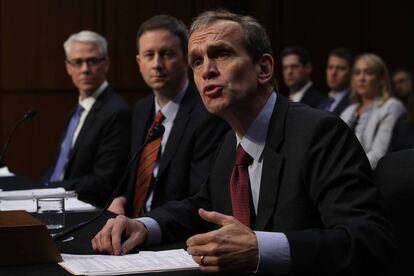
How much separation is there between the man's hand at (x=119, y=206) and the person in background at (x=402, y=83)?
18.4 ft

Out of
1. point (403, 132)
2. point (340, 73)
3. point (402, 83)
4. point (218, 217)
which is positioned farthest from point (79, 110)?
point (402, 83)

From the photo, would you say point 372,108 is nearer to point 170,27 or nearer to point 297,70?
point 297,70

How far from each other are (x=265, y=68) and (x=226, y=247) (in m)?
0.69

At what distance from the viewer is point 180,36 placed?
3949 mm

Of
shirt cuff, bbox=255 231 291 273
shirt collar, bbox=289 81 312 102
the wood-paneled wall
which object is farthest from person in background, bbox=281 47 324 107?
shirt cuff, bbox=255 231 291 273

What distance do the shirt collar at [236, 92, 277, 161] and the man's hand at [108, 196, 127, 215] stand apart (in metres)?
1.61

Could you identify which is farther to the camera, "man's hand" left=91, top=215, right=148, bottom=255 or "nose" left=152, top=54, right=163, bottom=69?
"nose" left=152, top=54, right=163, bottom=69

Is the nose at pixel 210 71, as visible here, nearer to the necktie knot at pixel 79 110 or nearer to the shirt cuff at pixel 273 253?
the shirt cuff at pixel 273 253

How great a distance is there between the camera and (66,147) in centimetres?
491

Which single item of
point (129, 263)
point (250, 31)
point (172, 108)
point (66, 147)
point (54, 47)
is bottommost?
point (66, 147)

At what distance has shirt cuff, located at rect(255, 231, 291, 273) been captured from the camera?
182cm

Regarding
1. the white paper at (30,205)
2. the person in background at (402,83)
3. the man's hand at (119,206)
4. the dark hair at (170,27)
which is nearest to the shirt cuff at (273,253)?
the white paper at (30,205)

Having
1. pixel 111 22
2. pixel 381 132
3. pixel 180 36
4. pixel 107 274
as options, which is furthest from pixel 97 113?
pixel 111 22

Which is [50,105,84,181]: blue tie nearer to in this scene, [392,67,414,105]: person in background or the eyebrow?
the eyebrow
